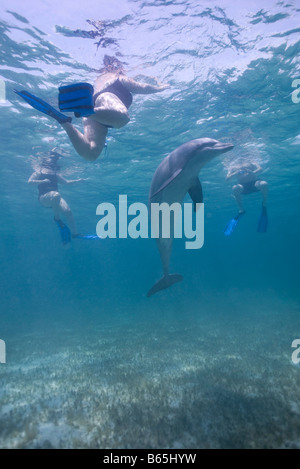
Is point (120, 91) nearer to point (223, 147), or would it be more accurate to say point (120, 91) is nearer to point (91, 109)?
point (91, 109)

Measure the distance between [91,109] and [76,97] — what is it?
302 millimetres

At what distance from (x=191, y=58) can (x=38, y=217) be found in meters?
37.6

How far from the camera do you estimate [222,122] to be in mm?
16859

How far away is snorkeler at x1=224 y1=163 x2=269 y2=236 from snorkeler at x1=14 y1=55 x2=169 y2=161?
262 inches

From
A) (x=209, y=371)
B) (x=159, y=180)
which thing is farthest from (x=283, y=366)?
(x=159, y=180)

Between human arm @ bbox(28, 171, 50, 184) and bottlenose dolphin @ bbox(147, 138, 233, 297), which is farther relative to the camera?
human arm @ bbox(28, 171, 50, 184)

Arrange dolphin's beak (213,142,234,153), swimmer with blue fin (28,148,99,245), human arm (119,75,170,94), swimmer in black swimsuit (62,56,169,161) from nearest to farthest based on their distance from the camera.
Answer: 1. swimmer in black swimsuit (62,56,169,161)
2. dolphin's beak (213,142,234,153)
3. human arm (119,75,170,94)
4. swimmer with blue fin (28,148,99,245)

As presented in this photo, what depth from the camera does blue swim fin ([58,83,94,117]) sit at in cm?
409

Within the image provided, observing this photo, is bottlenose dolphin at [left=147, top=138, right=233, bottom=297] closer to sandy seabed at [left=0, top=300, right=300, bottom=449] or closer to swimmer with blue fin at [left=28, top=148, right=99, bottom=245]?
swimmer with blue fin at [left=28, top=148, right=99, bottom=245]

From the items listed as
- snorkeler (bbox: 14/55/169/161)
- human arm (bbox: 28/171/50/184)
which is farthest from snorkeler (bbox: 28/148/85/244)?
snorkeler (bbox: 14/55/169/161)

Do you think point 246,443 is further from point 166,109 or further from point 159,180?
point 166,109

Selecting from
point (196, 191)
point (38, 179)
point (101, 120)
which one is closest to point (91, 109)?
point (101, 120)

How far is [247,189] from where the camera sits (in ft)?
56.1

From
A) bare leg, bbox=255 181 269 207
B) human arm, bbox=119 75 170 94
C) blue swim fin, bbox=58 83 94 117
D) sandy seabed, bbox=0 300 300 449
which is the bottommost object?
sandy seabed, bbox=0 300 300 449
